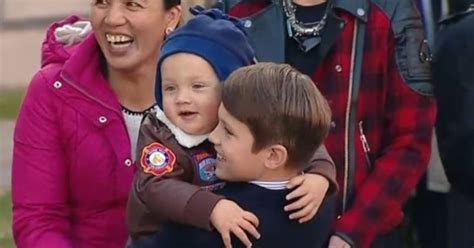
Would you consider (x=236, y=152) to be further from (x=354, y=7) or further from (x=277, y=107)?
(x=354, y=7)

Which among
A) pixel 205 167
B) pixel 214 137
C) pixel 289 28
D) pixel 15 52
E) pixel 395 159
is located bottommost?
pixel 15 52

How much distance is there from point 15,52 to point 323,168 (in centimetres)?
826

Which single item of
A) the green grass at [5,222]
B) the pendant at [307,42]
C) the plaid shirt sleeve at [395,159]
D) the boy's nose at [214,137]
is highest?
the pendant at [307,42]

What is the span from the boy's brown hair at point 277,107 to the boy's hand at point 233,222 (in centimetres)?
16

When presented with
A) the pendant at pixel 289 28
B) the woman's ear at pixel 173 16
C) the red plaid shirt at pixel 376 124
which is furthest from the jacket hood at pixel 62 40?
the pendant at pixel 289 28

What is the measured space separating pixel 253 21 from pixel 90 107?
1.83ft

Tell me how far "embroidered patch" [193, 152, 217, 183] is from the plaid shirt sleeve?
2.21 ft

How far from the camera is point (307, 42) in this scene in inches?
181

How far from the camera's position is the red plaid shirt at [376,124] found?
4598 millimetres

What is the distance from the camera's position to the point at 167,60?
409 cm

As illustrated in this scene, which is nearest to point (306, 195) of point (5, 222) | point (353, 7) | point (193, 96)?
point (193, 96)

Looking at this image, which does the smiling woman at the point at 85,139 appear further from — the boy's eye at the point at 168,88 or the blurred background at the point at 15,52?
the blurred background at the point at 15,52

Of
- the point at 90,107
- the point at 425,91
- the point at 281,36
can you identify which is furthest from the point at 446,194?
the point at 90,107

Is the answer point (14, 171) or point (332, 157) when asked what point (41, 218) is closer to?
point (14, 171)
